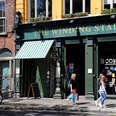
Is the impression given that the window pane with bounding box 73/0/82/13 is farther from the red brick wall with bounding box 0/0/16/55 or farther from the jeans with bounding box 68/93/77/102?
the jeans with bounding box 68/93/77/102

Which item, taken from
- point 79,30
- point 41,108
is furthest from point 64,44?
point 41,108

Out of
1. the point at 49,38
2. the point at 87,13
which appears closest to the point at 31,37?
the point at 49,38

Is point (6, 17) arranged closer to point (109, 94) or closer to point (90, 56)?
point (90, 56)

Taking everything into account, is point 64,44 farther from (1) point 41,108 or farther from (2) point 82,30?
(1) point 41,108

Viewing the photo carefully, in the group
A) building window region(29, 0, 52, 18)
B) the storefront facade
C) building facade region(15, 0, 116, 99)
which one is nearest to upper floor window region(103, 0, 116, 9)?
building facade region(15, 0, 116, 99)

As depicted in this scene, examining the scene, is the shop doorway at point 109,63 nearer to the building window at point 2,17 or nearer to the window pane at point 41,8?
the window pane at point 41,8

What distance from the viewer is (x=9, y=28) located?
1984cm

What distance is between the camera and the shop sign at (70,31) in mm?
16781

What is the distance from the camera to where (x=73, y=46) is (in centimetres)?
1859

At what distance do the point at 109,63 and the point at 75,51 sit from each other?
103 inches

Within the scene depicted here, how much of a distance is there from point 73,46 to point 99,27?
240 centimetres

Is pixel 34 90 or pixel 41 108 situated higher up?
pixel 34 90

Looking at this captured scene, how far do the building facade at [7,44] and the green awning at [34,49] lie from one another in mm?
1520

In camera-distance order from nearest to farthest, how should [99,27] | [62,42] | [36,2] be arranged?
1. [99,27]
2. [62,42]
3. [36,2]
